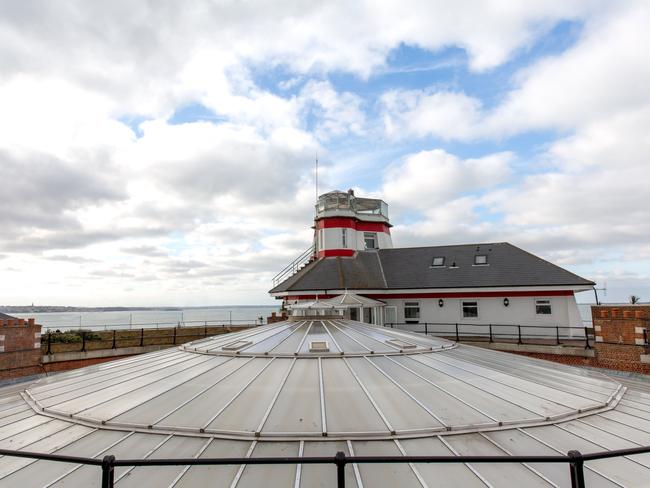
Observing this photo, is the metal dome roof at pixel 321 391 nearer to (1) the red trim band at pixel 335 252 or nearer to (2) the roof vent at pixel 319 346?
(2) the roof vent at pixel 319 346

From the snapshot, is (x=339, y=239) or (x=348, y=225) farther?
(x=348, y=225)

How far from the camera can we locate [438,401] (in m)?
5.74

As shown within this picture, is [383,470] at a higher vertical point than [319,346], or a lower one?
lower

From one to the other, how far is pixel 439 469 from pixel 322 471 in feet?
4.44

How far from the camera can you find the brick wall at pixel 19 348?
13781 millimetres

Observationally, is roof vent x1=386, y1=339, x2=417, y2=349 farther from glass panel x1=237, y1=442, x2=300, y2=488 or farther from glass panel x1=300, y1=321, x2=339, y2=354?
→ glass panel x1=237, y1=442, x2=300, y2=488

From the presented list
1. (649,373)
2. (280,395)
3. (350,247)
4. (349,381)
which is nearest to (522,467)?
(349,381)

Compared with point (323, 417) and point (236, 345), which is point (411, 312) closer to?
point (236, 345)

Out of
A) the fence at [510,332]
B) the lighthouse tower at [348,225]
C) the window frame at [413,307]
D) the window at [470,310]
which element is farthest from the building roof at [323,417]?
the lighthouse tower at [348,225]

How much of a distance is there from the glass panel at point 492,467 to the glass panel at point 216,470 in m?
2.68

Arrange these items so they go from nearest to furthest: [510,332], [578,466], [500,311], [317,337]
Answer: [578,466] < [317,337] < [510,332] < [500,311]

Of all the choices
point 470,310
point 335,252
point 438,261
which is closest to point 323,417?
point 470,310

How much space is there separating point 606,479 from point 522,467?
0.90m

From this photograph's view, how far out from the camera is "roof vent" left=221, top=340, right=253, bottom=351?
8.05 meters
